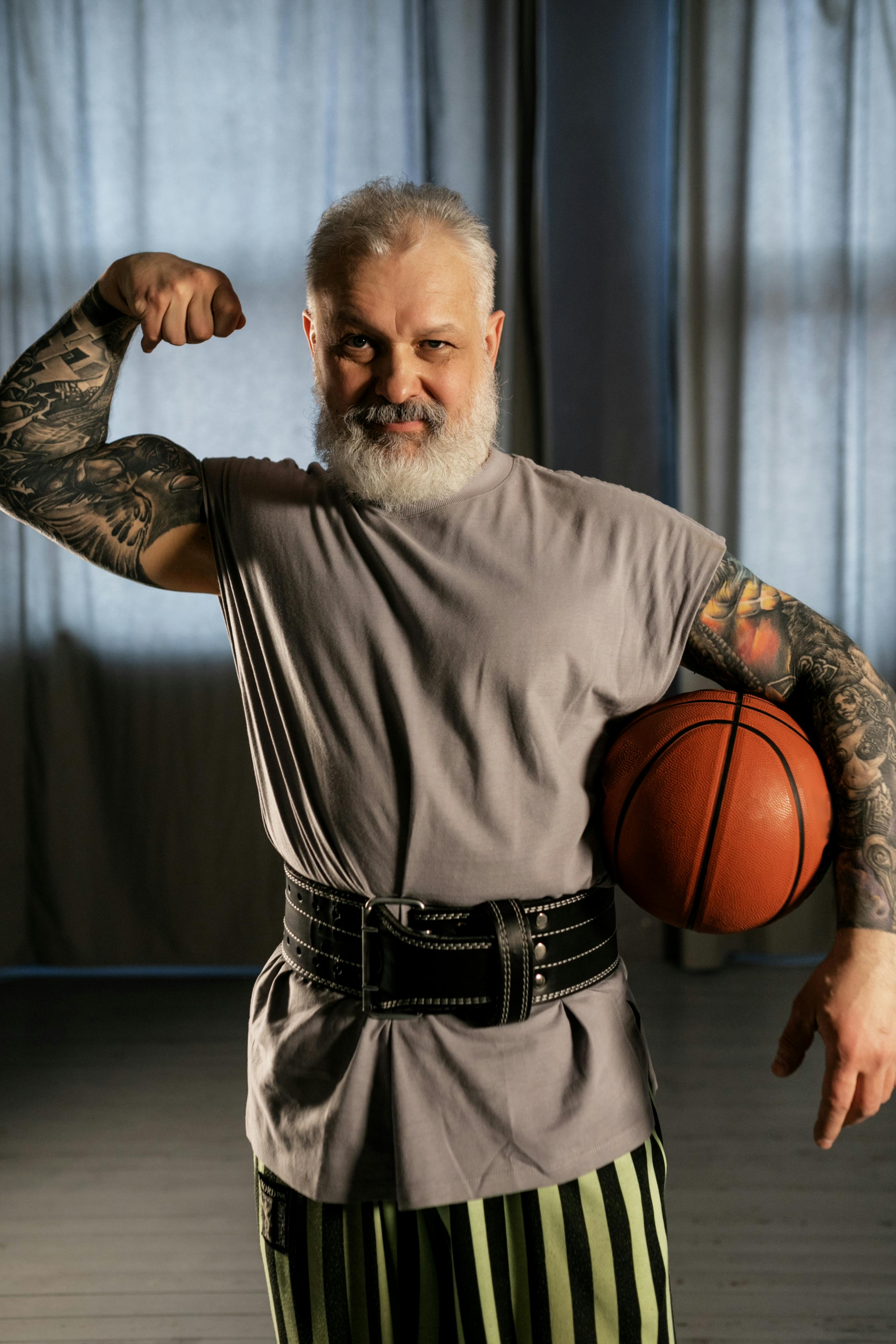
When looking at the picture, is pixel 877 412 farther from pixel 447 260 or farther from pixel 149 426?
pixel 447 260

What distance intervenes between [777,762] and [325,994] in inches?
21.0

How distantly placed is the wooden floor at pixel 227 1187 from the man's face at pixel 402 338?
63.4 inches

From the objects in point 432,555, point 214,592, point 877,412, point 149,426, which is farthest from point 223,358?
point 432,555

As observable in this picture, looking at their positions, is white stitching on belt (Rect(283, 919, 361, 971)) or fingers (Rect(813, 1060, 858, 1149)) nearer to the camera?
fingers (Rect(813, 1060, 858, 1149))

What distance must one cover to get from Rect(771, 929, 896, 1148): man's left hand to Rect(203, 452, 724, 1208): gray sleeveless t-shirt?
0.22m

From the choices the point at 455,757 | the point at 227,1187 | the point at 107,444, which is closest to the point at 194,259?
the point at 107,444

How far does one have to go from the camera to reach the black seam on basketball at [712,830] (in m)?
1.07

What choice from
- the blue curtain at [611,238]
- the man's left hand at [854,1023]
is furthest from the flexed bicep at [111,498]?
the blue curtain at [611,238]

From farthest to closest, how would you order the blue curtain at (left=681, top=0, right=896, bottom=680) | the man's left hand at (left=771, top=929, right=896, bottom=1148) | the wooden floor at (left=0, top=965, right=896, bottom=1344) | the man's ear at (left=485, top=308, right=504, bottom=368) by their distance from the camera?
the blue curtain at (left=681, top=0, right=896, bottom=680) < the wooden floor at (left=0, top=965, right=896, bottom=1344) < the man's ear at (left=485, top=308, right=504, bottom=368) < the man's left hand at (left=771, top=929, right=896, bottom=1148)

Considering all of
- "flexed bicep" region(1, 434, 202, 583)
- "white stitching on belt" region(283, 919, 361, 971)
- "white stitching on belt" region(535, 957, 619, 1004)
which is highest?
"flexed bicep" region(1, 434, 202, 583)

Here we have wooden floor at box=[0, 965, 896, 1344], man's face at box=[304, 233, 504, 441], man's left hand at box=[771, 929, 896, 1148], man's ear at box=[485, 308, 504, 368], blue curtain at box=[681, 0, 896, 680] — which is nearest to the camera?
man's left hand at box=[771, 929, 896, 1148]

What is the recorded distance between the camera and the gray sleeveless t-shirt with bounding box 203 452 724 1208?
1058 mm

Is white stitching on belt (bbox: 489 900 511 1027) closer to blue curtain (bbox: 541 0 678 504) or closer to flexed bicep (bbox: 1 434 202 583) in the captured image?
flexed bicep (bbox: 1 434 202 583)

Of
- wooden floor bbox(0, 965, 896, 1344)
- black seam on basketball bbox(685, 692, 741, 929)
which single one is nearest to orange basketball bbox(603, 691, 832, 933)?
black seam on basketball bbox(685, 692, 741, 929)
